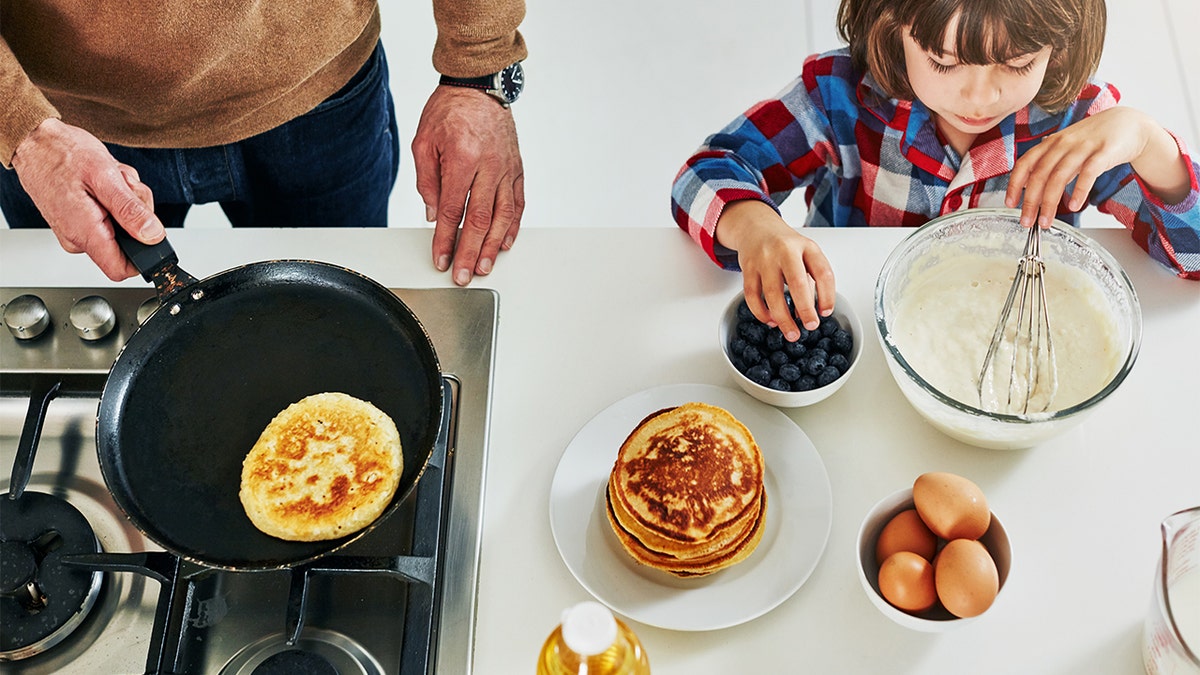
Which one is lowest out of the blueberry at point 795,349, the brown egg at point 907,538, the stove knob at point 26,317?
the brown egg at point 907,538

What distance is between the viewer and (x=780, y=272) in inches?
41.9

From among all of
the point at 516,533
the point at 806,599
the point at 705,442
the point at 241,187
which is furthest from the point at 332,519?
the point at 241,187

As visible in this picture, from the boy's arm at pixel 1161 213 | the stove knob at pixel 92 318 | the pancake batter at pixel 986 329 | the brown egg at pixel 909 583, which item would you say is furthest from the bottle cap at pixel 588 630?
the boy's arm at pixel 1161 213

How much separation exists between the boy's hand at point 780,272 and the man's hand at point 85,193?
674 millimetres

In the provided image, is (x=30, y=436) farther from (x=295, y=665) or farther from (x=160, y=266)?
(x=295, y=665)

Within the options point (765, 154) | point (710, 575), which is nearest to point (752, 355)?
point (710, 575)

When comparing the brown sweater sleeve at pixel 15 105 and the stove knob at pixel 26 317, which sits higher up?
the brown sweater sleeve at pixel 15 105

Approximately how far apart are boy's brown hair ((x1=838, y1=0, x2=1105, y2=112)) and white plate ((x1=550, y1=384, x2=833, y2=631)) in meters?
0.51

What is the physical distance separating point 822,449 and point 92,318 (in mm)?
892

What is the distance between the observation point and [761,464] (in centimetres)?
94

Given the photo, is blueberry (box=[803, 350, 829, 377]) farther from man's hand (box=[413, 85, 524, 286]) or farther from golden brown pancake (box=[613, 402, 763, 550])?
man's hand (box=[413, 85, 524, 286])

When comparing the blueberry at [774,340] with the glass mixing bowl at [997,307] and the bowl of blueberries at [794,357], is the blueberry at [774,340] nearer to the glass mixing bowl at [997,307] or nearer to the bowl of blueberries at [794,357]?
the bowl of blueberries at [794,357]

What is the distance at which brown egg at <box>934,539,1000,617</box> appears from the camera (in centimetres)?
82

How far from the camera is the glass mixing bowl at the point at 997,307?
0.93 metres
